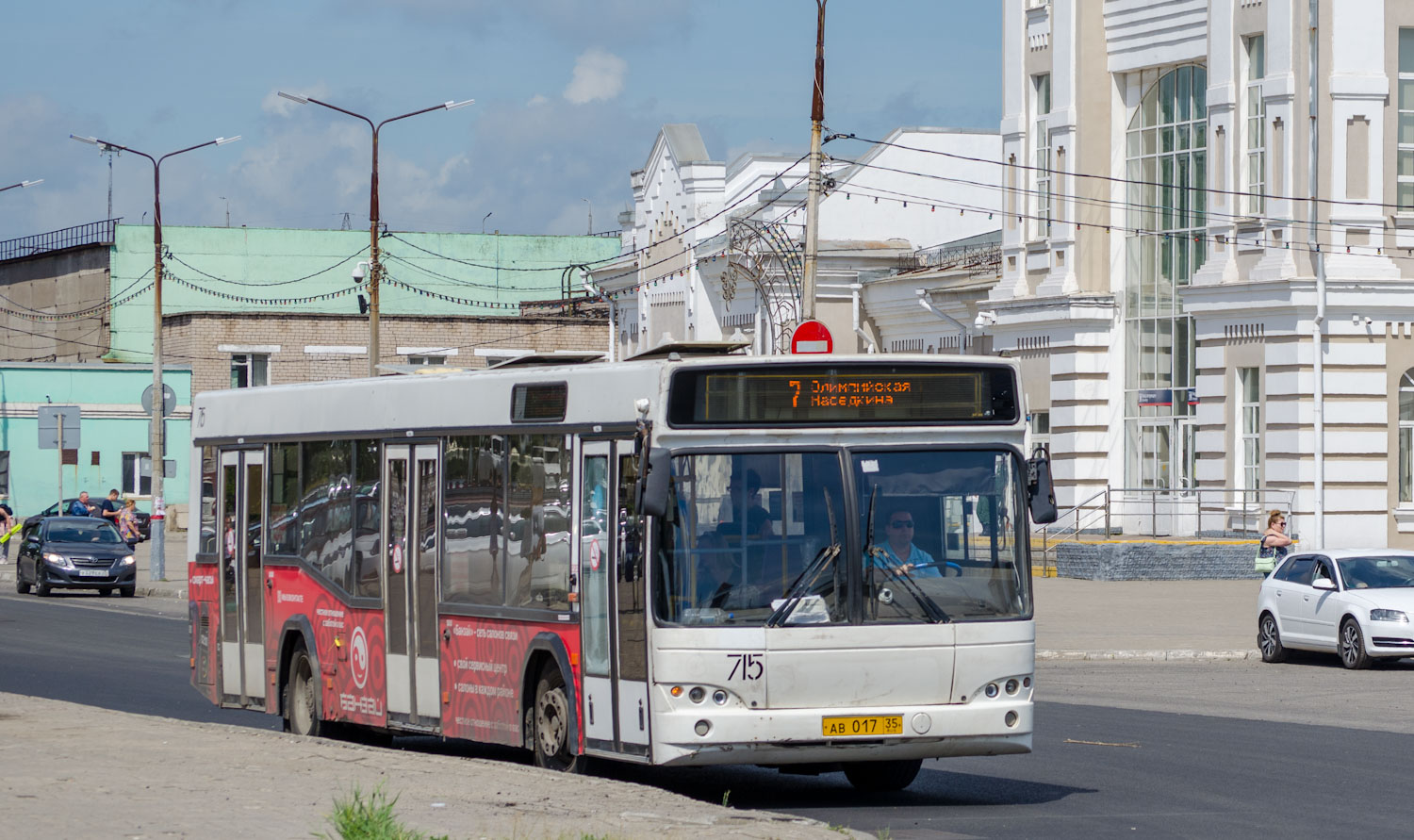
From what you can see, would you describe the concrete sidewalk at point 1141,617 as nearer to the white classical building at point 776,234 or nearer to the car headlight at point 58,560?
the car headlight at point 58,560

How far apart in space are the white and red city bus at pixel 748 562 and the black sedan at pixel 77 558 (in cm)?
2730

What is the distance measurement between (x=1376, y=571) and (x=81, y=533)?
81.9ft

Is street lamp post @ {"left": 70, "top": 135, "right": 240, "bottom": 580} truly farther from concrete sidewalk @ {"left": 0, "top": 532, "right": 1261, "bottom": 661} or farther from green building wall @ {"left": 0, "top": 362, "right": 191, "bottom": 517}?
green building wall @ {"left": 0, "top": 362, "right": 191, "bottom": 517}

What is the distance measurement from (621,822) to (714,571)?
78.6 inches

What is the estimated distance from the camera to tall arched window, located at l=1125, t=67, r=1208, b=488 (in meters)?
44.8

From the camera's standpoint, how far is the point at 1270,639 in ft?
83.8

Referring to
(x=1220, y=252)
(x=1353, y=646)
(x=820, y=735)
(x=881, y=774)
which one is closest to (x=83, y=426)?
(x=1220, y=252)

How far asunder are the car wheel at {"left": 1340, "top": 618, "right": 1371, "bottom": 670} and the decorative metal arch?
2844 centimetres

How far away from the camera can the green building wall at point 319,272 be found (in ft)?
285

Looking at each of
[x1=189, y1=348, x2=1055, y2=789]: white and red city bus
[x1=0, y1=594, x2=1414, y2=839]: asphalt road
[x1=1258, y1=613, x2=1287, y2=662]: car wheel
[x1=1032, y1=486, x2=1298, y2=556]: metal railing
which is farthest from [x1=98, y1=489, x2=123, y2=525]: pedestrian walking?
[x1=189, y1=348, x2=1055, y2=789]: white and red city bus

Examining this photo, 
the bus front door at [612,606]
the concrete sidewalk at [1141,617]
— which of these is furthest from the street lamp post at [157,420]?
the bus front door at [612,606]

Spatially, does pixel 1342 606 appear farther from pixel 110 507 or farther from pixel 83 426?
pixel 83 426

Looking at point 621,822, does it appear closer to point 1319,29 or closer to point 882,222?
point 1319,29

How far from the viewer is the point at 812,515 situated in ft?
39.2
